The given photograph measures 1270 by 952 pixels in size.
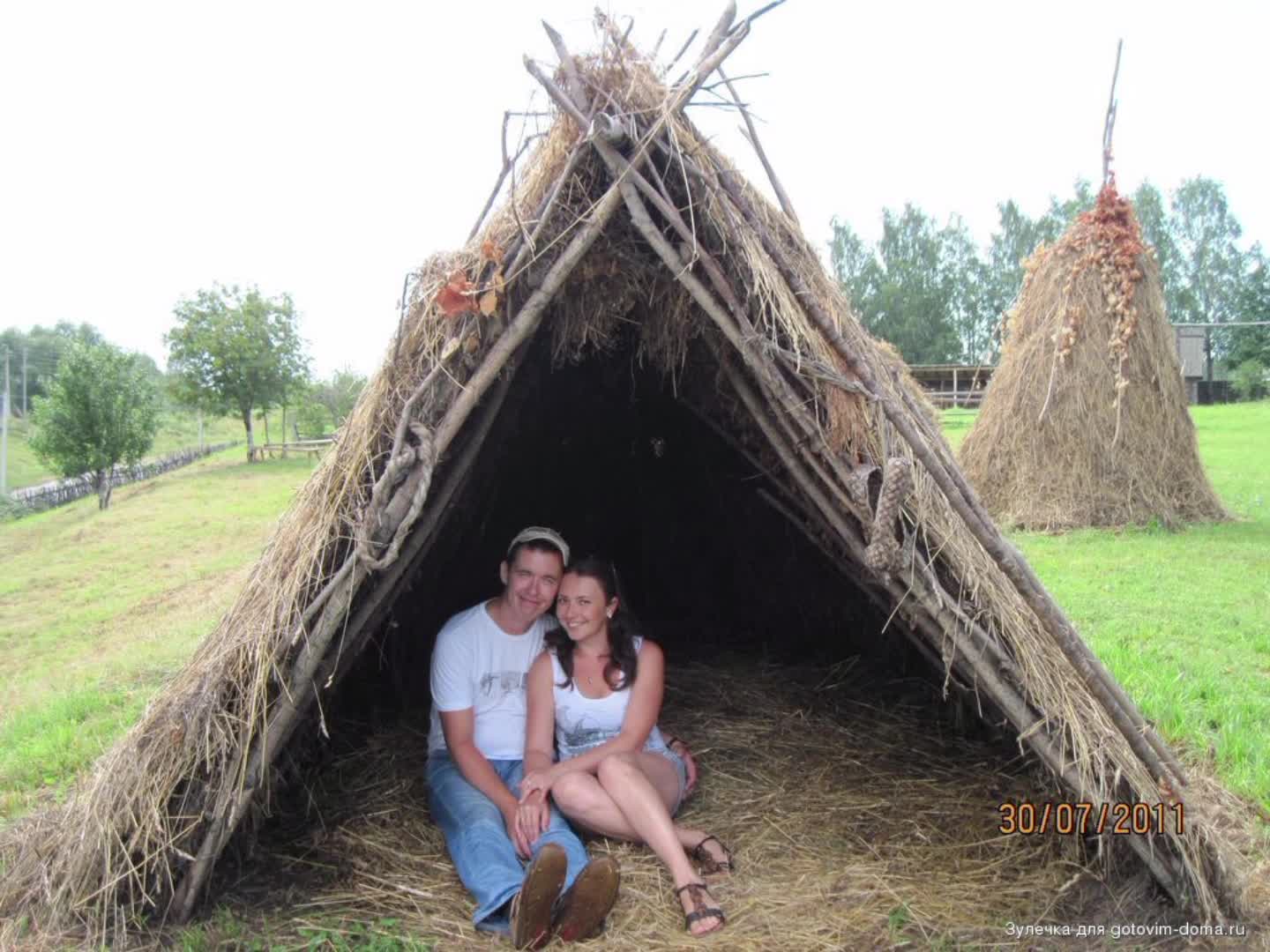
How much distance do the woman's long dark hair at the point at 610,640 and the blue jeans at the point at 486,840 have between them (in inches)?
17.7

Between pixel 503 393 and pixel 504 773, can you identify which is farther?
pixel 504 773

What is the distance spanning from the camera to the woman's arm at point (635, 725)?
3.46m

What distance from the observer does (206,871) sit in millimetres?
3070

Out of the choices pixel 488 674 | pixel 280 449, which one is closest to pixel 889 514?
pixel 488 674

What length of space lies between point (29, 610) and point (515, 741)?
11.6m

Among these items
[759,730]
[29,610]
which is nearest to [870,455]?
[759,730]

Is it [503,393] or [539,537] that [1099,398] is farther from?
[503,393]

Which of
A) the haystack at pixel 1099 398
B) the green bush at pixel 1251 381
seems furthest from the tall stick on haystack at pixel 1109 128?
the green bush at pixel 1251 381

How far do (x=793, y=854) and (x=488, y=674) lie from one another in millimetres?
1330

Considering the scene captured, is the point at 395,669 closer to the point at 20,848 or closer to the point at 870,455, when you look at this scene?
the point at 20,848

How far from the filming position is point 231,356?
3438 cm

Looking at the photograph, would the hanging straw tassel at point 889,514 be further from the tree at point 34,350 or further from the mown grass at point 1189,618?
the tree at point 34,350

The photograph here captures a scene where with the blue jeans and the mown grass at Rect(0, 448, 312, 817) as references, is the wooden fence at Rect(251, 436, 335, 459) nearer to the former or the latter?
the mown grass at Rect(0, 448, 312, 817)

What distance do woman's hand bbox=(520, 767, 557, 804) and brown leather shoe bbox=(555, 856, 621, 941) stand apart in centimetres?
46
